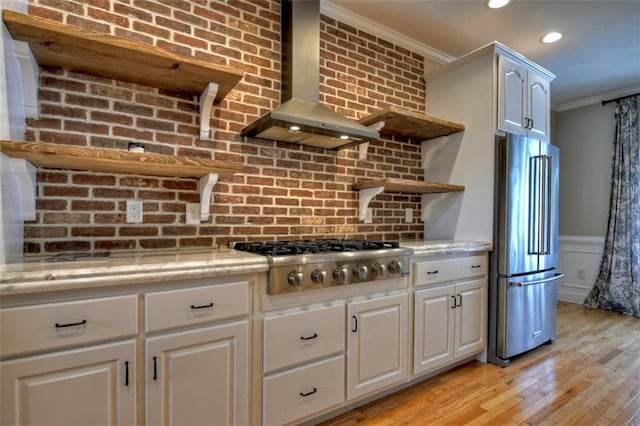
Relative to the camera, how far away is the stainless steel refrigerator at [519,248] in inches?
102

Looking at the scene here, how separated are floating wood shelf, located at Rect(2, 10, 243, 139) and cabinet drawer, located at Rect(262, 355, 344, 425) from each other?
1447 mm

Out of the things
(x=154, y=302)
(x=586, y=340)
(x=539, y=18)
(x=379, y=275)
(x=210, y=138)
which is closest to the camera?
(x=154, y=302)

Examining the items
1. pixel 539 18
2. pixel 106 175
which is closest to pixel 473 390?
pixel 106 175

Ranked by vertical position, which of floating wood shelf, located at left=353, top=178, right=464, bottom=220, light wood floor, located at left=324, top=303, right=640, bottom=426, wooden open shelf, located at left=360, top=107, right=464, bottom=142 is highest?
wooden open shelf, located at left=360, top=107, right=464, bottom=142

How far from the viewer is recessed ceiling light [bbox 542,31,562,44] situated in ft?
9.53

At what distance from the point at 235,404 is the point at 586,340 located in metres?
3.33

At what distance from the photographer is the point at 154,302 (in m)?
1.31

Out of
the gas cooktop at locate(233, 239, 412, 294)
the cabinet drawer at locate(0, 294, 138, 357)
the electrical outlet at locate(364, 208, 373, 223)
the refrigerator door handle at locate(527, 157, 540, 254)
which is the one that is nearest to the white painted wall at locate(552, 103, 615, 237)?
the refrigerator door handle at locate(527, 157, 540, 254)

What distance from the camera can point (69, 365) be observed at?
117 centimetres

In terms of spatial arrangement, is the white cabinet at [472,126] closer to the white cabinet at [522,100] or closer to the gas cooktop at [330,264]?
the white cabinet at [522,100]

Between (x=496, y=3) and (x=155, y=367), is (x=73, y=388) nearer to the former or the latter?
(x=155, y=367)

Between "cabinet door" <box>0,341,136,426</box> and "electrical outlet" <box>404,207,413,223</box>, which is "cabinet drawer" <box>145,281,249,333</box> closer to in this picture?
"cabinet door" <box>0,341,136,426</box>

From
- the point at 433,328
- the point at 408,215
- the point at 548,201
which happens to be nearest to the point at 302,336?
the point at 433,328

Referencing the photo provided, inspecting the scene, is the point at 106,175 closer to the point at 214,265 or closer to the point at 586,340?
the point at 214,265
